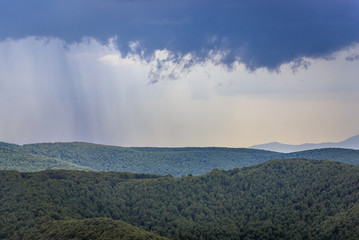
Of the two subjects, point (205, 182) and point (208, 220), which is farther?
point (205, 182)

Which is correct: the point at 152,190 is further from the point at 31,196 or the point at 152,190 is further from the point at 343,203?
the point at 343,203

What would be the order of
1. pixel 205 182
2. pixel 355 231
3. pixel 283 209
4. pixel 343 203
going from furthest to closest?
pixel 205 182
pixel 283 209
pixel 343 203
pixel 355 231

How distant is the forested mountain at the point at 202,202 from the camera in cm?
8538

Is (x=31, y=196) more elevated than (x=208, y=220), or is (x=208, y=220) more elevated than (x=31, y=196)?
(x=31, y=196)

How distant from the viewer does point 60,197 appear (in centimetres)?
9831

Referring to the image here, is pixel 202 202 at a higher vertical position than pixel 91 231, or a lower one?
higher

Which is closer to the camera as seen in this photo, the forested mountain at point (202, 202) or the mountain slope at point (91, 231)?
the mountain slope at point (91, 231)

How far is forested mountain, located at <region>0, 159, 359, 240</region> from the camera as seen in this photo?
85375 millimetres

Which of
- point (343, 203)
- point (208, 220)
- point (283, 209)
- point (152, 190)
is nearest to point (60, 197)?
point (152, 190)

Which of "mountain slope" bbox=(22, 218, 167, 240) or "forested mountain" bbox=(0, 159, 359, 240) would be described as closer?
"mountain slope" bbox=(22, 218, 167, 240)

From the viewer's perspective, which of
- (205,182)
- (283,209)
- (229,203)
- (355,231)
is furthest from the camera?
(205,182)

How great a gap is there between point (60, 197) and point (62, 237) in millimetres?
22434

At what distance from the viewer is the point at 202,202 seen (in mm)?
101250

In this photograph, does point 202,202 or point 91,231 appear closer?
point 91,231
